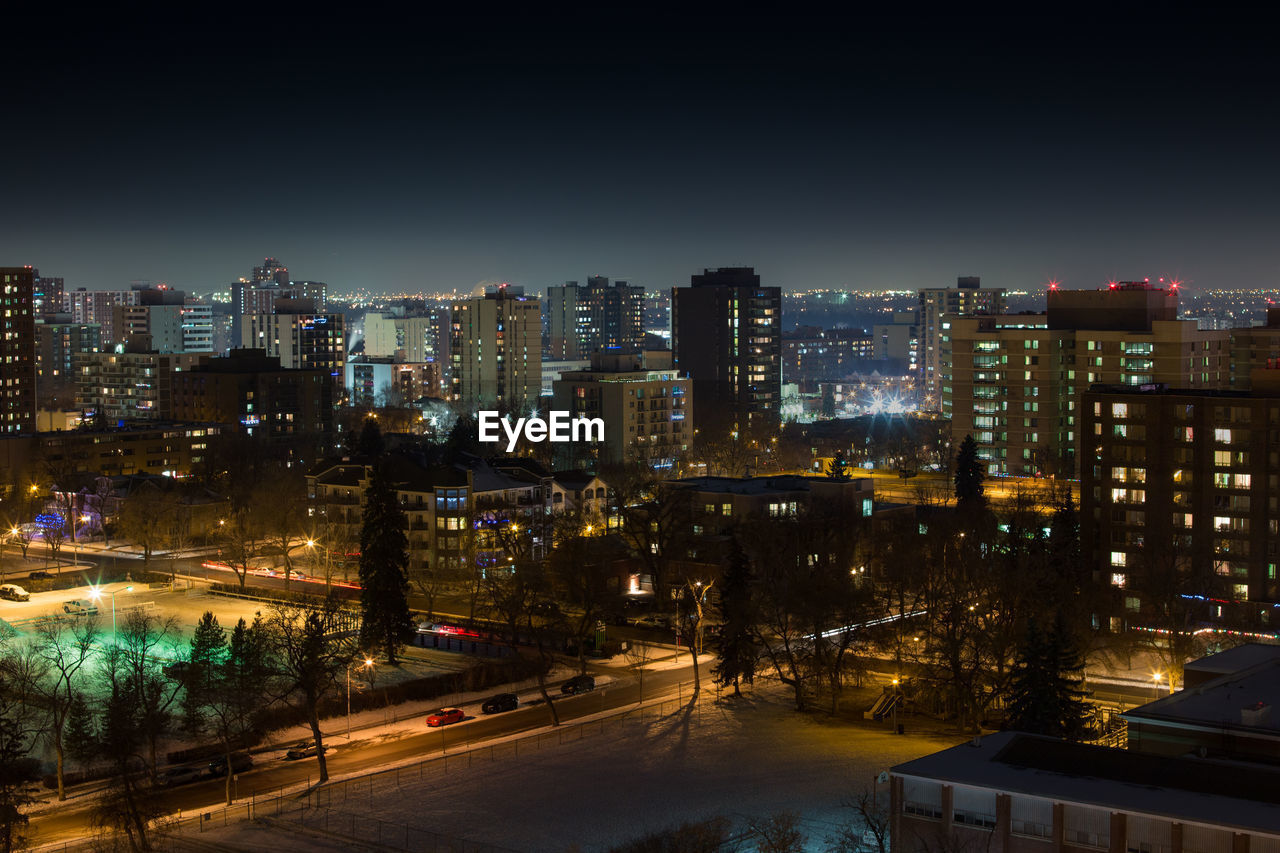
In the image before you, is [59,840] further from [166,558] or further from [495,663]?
[166,558]

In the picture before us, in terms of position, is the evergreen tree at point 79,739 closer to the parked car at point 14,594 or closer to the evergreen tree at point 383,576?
the evergreen tree at point 383,576

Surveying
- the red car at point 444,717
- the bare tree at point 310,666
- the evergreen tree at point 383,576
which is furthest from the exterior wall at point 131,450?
the red car at point 444,717

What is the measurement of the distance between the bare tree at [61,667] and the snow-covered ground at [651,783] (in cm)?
581

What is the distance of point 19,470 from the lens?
255ft

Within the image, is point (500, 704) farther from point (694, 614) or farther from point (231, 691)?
point (694, 614)

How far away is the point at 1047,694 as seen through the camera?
3111 centimetres

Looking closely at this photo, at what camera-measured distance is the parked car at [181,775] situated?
104 feet

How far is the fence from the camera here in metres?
27.9

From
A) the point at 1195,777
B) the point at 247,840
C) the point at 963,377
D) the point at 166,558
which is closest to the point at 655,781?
the point at 247,840

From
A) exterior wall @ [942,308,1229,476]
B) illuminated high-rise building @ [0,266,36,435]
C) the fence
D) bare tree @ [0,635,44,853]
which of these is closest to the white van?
bare tree @ [0,635,44,853]

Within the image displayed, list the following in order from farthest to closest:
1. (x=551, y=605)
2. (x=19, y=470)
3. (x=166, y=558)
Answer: (x=19, y=470)
(x=166, y=558)
(x=551, y=605)

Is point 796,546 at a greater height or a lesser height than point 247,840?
greater

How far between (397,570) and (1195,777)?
25685 mm

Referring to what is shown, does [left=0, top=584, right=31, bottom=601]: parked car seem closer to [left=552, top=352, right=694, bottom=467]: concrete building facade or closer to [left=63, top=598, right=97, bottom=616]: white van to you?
[left=63, top=598, right=97, bottom=616]: white van
